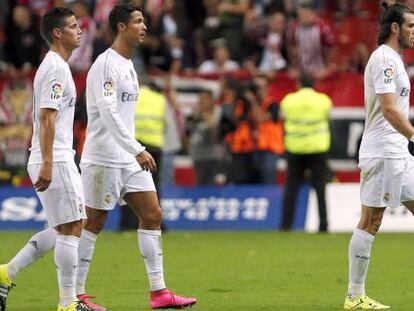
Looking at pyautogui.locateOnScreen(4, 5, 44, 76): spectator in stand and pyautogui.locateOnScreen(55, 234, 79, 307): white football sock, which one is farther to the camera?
pyautogui.locateOnScreen(4, 5, 44, 76): spectator in stand

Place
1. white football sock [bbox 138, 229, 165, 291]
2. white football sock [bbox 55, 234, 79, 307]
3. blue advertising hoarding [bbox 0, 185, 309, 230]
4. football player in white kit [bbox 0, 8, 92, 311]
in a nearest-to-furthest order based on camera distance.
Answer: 1. football player in white kit [bbox 0, 8, 92, 311]
2. white football sock [bbox 55, 234, 79, 307]
3. white football sock [bbox 138, 229, 165, 291]
4. blue advertising hoarding [bbox 0, 185, 309, 230]

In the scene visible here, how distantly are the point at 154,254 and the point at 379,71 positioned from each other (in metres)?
2.41

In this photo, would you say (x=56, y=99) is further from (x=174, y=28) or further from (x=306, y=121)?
(x=174, y=28)

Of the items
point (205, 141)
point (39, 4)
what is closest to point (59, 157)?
point (205, 141)

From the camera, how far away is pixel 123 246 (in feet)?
56.6

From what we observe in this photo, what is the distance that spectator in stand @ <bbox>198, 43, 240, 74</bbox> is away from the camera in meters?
22.5

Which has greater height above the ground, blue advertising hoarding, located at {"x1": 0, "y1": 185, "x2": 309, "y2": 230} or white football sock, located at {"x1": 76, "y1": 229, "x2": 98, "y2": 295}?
white football sock, located at {"x1": 76, "y1": 229, "x2": 98, "y2": 295}

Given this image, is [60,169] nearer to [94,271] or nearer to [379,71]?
[379,71]

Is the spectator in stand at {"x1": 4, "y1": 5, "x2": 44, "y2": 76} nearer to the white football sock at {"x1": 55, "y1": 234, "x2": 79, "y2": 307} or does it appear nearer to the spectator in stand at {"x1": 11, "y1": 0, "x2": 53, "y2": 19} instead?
the spectator in stand at {"x1": 11, "y1": 0, "x2": 53, "y2": 19}

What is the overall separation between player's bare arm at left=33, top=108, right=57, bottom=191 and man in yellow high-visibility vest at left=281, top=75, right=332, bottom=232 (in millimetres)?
10032

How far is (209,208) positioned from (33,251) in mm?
10123

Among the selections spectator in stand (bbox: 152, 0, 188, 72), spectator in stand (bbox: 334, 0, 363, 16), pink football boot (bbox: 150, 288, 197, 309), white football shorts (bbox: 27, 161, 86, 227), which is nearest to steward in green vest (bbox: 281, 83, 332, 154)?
spectator in stand (bbox: 152, 0, 188, 72)

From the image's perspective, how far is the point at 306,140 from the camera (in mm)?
19672

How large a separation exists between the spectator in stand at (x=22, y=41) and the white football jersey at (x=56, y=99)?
12927 mm
